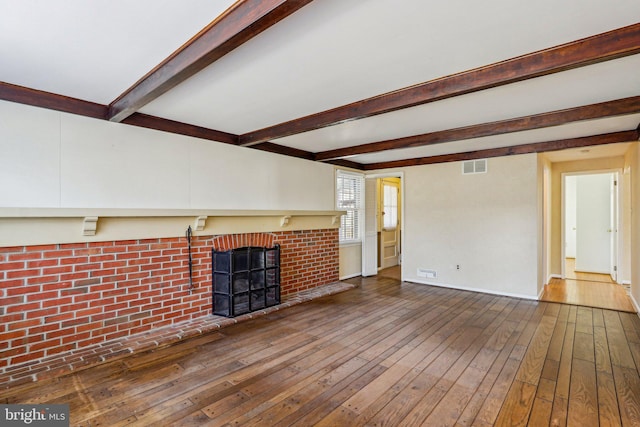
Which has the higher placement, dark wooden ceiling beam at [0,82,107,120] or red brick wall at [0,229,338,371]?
dark wooden ceiling beam at [0,82,107,120]

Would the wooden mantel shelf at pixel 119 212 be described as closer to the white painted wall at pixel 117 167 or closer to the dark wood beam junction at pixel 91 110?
the white painted wall at pixel 117 167

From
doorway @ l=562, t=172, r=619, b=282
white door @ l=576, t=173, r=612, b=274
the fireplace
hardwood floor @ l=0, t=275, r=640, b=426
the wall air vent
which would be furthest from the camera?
white door @ l=576, t=173, r=612, b=274

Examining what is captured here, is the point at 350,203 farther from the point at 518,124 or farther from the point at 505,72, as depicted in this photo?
the point at 505,72

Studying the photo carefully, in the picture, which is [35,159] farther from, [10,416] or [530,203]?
[530,203]

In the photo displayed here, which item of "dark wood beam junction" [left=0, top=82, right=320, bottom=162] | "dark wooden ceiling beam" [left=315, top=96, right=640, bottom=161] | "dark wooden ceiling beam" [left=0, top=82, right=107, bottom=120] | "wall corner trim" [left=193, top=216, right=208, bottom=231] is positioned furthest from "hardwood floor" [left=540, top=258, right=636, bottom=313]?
"dark wooden ceiling beam" [left=0, top=82, right=107, bottom=120]

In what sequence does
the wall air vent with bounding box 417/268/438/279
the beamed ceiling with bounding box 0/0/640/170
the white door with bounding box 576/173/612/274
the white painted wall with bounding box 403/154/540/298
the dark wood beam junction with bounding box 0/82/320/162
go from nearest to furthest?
the beamed ceiling with bounding box 0/0/640/170 → the dark wood beam junction with bounding box 0/82/320/162 → the white painted wall with bounding box 403/154/540/298 → the wall air vent with bounding box 417/268/438/279 → the white door with bounding box 576/173/612/274

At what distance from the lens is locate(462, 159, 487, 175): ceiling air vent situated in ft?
16.8

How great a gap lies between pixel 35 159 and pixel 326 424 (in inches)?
123

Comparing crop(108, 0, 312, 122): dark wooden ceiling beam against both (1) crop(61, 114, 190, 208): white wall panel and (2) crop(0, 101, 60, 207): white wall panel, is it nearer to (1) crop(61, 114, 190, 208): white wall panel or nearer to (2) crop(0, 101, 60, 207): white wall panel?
(1) crop(61, 114, 190, 208): white wall panel

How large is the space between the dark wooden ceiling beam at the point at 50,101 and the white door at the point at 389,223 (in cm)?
558

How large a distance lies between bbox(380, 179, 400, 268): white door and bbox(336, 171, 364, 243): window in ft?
3.50

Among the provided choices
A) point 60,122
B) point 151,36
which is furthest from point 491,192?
point 60,122

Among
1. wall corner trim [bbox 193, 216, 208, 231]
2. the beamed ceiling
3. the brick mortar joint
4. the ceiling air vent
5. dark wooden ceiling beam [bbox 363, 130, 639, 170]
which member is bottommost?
the brick mortar joint

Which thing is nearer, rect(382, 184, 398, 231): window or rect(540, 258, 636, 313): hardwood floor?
rect(540, 258, 636, 313): hardwood floor
